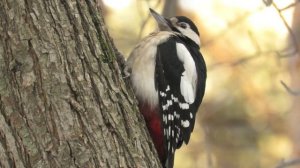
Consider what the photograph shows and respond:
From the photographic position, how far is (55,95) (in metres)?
2.56

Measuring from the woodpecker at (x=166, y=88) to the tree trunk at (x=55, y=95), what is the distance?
698mm

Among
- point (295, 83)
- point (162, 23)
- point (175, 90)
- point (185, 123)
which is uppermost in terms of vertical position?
point (162, 23)

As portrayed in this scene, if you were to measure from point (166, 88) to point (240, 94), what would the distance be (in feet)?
15.1

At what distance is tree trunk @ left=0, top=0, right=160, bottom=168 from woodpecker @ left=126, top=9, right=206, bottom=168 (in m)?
0.70

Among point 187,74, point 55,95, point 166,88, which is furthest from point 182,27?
point 55,95

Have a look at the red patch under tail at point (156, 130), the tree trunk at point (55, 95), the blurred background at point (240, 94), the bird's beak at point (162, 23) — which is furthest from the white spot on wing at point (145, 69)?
the blurred background at point (240, 94)

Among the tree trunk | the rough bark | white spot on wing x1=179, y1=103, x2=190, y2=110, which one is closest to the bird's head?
white spot on wing x1=179, y1=103, x2=190, y2=110

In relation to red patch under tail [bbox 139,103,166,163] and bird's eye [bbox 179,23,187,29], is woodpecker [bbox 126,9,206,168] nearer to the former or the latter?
red patch under tail [bbox 139,103,166,163]

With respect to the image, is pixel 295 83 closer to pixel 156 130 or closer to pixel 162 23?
pixel 162 23

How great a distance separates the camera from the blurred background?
23.3ft

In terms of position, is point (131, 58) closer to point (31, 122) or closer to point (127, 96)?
point (127, 96)

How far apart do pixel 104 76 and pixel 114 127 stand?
0.75 feet

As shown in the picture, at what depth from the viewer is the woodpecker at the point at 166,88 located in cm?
346

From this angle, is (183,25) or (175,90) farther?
(183,25)
